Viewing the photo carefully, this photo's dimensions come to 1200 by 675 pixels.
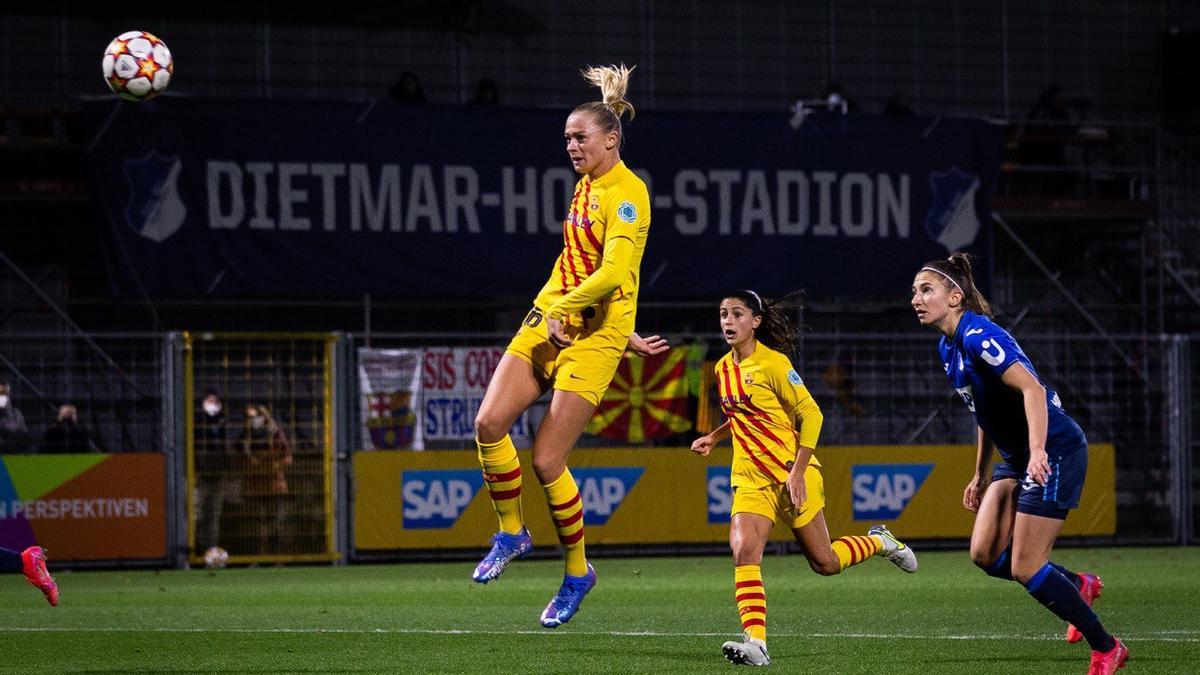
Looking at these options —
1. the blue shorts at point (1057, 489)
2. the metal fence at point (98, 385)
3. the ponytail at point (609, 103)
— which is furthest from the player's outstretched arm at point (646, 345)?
the metal fence at point (98, 385)

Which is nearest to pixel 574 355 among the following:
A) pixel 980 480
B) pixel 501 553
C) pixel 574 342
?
pixel 574 342

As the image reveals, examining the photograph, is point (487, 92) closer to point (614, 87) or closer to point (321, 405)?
point (321, 405)

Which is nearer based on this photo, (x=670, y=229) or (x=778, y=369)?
(x=778, y=369)

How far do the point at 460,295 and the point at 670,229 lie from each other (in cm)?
267

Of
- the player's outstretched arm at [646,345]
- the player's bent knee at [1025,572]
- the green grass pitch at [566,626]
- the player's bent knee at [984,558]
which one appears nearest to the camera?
the player's bent knee at [1025,572]

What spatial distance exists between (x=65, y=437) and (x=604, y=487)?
222 inches

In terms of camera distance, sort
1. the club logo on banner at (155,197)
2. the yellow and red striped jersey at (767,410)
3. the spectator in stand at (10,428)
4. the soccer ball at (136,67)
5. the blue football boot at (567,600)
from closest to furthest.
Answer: the blue football boot at (567,600)
the yellow and red striped jersey at (767,410)
the soccer ball at (136,67)
the spectator in stand at (10,428)
the club logo on banner at (155,197)

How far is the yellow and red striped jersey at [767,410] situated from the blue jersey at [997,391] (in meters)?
1.37

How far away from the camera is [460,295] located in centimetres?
2005

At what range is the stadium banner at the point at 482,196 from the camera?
1898cm

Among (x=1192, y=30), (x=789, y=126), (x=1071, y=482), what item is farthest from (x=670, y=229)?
(x=1071, y=482)

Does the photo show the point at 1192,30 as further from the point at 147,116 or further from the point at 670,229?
the point at 147,116

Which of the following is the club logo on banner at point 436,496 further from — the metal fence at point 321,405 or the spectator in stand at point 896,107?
the spectator in stand at point 896,107

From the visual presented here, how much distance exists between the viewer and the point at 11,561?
892 centimetres
